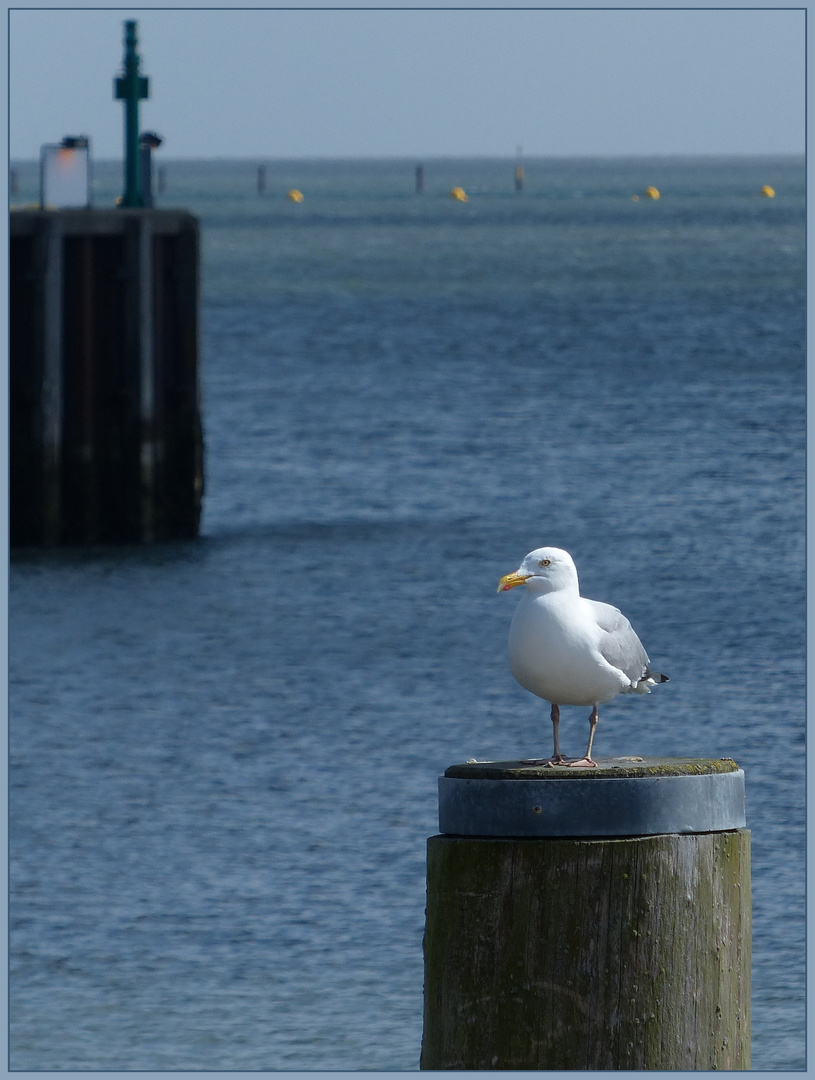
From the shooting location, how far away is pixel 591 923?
4.16 m

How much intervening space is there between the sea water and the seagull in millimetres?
6011

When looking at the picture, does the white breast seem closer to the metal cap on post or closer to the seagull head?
the seagull head

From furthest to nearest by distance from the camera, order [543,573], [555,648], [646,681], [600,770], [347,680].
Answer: [347,680] → [646,681] → [543,573] → [555,648] → [600,770]

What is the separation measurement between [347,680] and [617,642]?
15.3 metres

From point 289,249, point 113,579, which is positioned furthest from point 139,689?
point 289,249

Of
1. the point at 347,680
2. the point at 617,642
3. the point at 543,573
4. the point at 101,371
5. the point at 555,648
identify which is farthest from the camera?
the point at 101,371

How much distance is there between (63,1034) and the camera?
37.6ft

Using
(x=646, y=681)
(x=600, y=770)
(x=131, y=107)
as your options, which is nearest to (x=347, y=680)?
(x=131, y=107)

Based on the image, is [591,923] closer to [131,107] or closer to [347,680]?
[347,680]

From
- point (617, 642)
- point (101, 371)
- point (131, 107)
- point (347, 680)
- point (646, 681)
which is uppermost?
point (131, 107)

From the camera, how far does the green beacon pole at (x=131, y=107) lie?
27.6 metres

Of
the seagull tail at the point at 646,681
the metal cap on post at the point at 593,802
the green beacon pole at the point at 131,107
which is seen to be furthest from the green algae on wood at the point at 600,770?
the green beacon pole at the point at 131,107

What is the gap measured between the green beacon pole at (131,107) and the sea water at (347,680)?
16.3 ft

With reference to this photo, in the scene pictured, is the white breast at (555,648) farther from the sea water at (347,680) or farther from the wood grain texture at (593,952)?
the sea water at (347,680)
